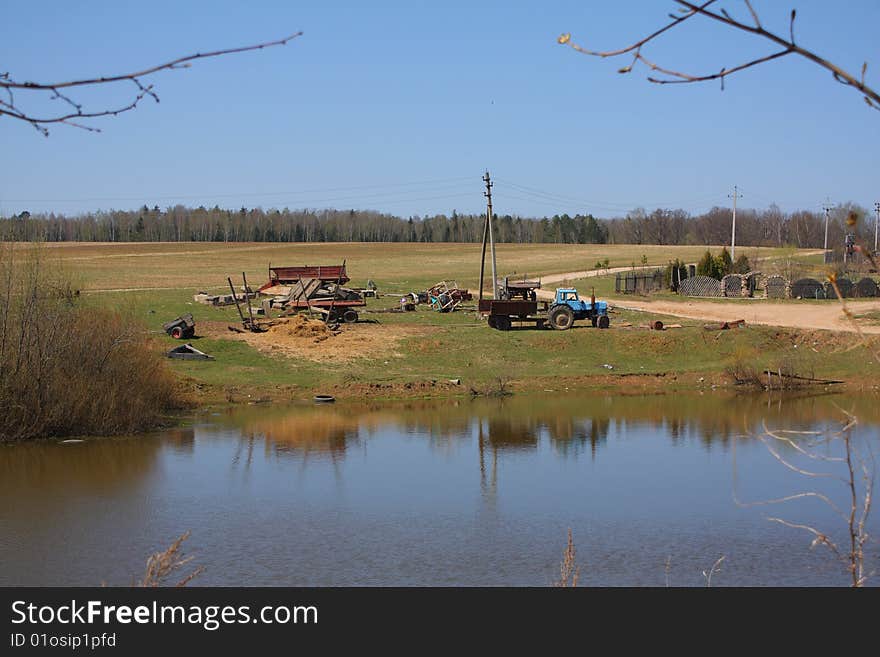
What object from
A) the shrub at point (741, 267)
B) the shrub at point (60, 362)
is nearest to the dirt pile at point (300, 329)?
the shrub at point (60, 362)

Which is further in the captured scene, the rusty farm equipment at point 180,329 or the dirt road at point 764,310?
the dirt road at point 764,310

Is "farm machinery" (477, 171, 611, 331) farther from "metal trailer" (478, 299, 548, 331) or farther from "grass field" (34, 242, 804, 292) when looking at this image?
"grass field" (34, 242, 804, 292)

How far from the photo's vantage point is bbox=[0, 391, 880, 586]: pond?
45.8 feet

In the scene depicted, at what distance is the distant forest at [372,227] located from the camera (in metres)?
151

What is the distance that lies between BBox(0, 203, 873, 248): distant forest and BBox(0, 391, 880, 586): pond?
119626 millimetres

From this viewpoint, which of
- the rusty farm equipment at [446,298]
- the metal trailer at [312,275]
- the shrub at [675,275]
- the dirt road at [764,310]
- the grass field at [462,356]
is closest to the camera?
the grass field at [462,356]

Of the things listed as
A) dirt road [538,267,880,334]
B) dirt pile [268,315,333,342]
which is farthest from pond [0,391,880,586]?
dirt road [538,267,880,334]

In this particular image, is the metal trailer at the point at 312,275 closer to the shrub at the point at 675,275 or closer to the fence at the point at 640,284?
the fence at the point at 640,284

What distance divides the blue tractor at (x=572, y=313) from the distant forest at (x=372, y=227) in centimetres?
10357

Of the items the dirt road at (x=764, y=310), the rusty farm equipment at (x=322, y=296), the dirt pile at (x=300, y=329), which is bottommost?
the dirt pile at (x=300, y=329)

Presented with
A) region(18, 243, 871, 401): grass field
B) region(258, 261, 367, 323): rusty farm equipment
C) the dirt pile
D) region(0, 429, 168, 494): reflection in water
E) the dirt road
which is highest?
region(258, 261, 367, 323): rusty farm equipment

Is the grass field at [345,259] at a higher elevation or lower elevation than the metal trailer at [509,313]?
higher
